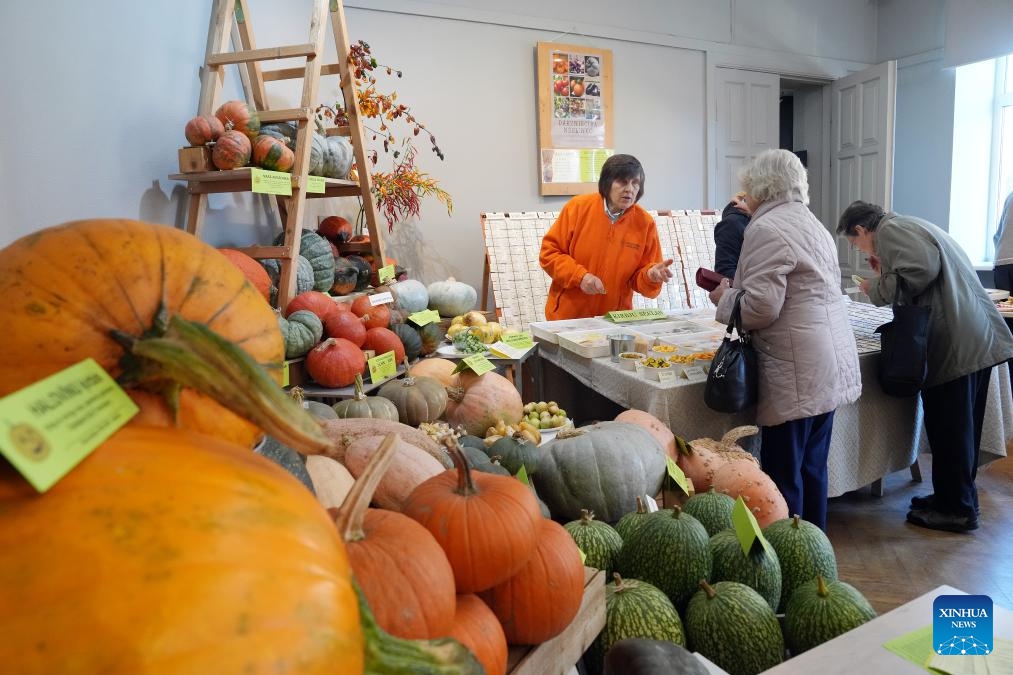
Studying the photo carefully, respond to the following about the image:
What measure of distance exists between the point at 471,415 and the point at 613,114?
4487 millimetres

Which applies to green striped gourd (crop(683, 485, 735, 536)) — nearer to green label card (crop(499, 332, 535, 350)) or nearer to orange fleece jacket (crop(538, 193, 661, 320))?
green label card (crop(499, 332, 535, 350))

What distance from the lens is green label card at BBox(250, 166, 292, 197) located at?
2.30 m

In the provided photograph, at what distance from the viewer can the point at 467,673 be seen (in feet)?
1.47

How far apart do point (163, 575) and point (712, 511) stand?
1.31m

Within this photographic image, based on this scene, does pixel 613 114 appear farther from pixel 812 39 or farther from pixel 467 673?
pixel 467 673

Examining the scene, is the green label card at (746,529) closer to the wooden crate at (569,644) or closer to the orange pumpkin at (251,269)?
the wooden crate at (569,644)

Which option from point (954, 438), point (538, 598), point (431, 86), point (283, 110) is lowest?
point (954, 438)

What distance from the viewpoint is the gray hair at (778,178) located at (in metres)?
2.57

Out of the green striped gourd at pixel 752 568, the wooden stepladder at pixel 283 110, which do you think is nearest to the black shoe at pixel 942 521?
the green striped gourd at pixel 752 568

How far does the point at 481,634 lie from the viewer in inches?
26.4

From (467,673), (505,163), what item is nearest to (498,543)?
(467,673)

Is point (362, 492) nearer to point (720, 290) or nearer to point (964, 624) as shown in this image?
point (964, 624)

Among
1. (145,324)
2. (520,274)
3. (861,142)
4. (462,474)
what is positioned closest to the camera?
(145,324)

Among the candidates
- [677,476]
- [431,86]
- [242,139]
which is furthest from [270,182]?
[431,86]
